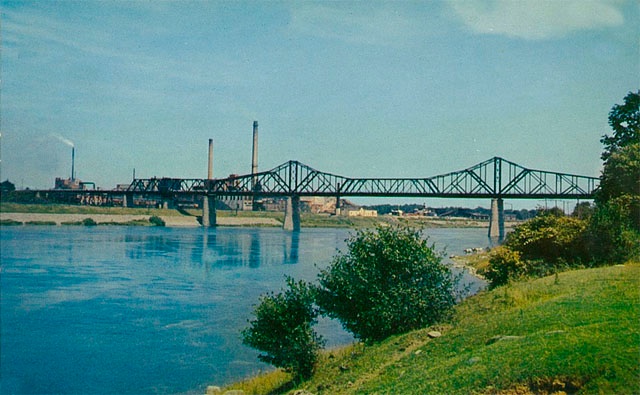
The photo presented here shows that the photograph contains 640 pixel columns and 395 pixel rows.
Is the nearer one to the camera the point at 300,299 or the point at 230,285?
the point at 300,299

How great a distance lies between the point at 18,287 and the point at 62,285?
2.21m

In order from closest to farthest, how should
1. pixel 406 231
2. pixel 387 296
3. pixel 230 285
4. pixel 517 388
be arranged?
pixel 517 388, pixel 387 296, pixel 406 231, pixel 230 285

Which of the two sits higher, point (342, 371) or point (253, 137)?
point (253, 137)

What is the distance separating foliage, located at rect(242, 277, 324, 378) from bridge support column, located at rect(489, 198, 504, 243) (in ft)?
219

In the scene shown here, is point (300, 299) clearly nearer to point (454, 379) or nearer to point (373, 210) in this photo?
point (454, 379)

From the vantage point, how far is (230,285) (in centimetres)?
3284

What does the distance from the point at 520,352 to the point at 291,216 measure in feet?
307

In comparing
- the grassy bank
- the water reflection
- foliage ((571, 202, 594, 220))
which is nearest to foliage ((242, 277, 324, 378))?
the grassy bank

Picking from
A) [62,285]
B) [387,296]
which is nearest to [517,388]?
[387,296]

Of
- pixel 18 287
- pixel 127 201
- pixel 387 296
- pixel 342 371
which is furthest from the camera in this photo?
pixel 127 201

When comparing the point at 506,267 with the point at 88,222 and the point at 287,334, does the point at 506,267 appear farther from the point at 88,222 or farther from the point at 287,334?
the point at 88,222

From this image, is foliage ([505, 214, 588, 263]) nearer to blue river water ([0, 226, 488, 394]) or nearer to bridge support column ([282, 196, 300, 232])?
blue river water ([0, 226, 488, 394])

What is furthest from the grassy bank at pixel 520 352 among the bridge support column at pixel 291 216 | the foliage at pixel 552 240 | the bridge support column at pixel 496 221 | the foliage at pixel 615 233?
the bridge support column at pixel 291 216

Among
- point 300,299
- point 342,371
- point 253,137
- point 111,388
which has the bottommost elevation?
point 111,388
